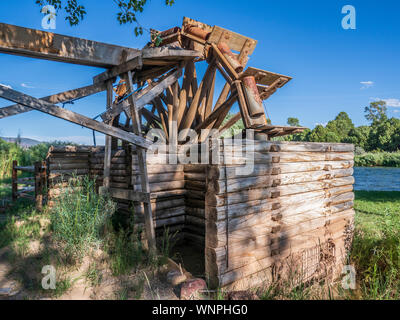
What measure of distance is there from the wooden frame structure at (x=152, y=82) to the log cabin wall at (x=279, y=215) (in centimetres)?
139

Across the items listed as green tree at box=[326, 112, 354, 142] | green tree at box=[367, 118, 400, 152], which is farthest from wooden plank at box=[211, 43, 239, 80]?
green tree at box=[326, 112, 354, 142]

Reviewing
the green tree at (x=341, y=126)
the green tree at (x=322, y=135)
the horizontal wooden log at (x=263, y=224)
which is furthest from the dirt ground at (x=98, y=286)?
the green tree at (x=341, y=126)

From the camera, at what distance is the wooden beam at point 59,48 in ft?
12.8

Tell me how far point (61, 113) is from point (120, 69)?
4.79ft

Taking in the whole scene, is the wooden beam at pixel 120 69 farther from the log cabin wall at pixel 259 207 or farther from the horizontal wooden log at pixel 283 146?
the horizontal wooden log at pixel 283 146

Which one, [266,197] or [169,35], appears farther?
[169,35]

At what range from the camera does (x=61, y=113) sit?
416cm

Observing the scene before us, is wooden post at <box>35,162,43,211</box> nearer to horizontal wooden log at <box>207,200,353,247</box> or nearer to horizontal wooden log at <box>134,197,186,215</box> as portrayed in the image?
horizontal wooden log at <box>134,197,186,215</box>

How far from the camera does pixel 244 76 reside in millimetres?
6609

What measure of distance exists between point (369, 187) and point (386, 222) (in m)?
12.6

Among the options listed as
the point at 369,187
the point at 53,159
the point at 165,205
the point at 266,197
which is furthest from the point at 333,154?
the point at 369,187

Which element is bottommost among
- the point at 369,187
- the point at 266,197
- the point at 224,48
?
the point at 369,187

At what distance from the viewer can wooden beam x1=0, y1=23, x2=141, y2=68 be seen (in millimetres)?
3913

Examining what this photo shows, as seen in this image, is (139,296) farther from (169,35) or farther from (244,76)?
(169,35)
